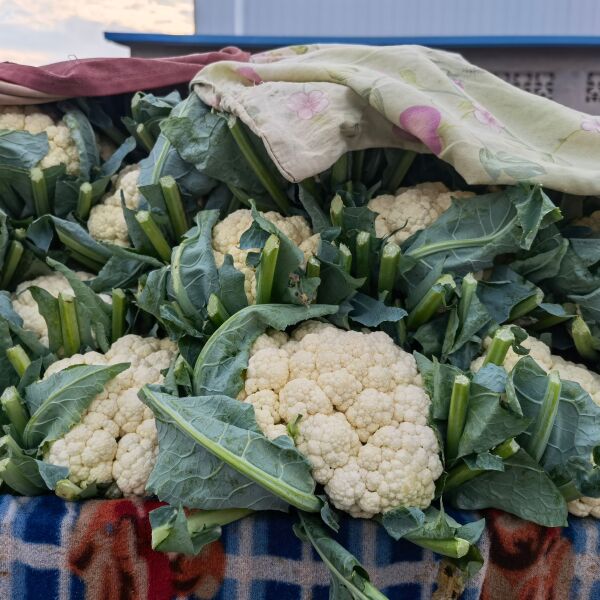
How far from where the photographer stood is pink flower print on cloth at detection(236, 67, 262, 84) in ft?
4.78

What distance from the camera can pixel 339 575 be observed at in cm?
93

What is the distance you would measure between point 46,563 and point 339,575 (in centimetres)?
49

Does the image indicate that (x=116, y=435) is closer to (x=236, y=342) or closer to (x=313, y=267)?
(x=236, y=342)

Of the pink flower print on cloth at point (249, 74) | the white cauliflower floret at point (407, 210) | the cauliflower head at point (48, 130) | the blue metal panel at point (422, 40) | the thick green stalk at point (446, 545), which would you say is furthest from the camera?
the blue metal panel at point (422, 40)

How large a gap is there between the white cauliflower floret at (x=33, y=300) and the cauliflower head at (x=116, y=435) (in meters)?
0.19

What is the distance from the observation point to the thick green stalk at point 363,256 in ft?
4.04

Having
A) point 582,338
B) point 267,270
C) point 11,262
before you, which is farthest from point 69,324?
point 582,338

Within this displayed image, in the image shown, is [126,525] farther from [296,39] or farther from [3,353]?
[296,39]

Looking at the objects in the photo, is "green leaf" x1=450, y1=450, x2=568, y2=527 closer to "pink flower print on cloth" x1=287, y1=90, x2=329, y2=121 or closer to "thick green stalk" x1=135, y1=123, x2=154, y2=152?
"pink flower print on cloth" x1=287, y1=90, x2=329, y2=121

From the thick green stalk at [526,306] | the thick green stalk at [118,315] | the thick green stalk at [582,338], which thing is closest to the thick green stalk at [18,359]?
the thick green stalk at [118,315]

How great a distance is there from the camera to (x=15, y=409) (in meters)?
1.14

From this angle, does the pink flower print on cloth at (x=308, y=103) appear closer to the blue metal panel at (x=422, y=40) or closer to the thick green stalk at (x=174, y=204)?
the thick green stalk at (x=174, y=204)

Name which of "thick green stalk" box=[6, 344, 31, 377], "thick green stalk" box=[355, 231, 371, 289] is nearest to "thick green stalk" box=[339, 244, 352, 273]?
"thick green stalk" box=[355, 231, 371, 289]

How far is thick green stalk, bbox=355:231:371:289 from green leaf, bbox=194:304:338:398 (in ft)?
0.39
